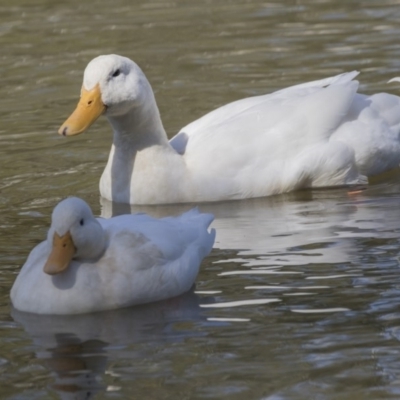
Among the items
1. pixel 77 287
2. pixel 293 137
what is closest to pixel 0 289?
pixel 77 287

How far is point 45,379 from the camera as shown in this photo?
6.59 m

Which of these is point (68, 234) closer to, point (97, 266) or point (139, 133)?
point (97, 266)

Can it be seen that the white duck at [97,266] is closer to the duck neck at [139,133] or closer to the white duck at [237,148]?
the white duck at [237,148]

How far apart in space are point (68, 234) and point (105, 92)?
2.53 meters

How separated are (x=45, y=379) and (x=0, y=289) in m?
1.66

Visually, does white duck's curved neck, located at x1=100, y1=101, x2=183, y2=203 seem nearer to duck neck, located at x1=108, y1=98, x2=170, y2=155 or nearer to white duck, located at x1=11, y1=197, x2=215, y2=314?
duck neck, located at x1=108, y1=98, x2=170, y2=155

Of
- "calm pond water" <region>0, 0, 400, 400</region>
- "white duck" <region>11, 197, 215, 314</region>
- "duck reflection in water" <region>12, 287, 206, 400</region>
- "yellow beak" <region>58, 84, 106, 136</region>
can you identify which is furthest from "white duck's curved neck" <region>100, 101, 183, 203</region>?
"duck reflection in water" <region>12, 287, 206, 400</region>

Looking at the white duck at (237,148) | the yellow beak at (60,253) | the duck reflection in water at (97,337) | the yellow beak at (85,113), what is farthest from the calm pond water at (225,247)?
the yellow beak at (85,113)

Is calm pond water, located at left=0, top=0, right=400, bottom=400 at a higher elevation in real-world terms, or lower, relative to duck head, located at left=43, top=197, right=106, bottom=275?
lower

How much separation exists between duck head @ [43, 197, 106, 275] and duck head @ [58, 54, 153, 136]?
7.20 ft

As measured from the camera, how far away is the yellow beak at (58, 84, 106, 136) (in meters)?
9.64

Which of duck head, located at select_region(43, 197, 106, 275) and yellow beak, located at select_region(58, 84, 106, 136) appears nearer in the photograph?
duck head, located at select_region(43, 197, 106, 275)

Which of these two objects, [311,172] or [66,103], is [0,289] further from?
[66,103]

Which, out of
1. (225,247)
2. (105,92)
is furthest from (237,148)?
(225,247)
